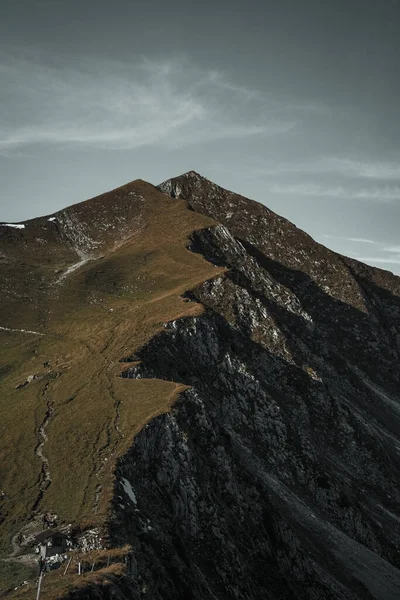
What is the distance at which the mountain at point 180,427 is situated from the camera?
3938 cm

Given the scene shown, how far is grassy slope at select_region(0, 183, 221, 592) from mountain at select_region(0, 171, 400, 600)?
0.27 metres

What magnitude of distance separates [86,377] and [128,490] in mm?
26855

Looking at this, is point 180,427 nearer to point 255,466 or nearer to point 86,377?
point 86,377

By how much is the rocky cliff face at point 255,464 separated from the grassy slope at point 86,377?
3.04 metres

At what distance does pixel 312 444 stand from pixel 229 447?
3418 cm

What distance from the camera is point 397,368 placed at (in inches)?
6614

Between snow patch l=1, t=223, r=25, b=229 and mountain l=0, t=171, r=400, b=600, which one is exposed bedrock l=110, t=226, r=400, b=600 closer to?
mountain l=0, t=171, r=400, b=600

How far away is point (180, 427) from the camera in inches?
2109

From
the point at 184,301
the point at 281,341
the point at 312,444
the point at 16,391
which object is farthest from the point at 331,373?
the point at 16,391

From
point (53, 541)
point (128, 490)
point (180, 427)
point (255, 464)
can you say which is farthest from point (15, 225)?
point (53, 541)

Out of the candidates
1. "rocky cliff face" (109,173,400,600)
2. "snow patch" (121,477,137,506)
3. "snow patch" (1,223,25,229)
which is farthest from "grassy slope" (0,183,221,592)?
"snow patch" (1,223,25,229)

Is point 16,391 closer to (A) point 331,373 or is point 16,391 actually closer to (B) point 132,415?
(B) point 132,415

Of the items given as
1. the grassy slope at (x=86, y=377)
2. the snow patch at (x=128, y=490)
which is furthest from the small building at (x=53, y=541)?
the snow patch at (x=128, y=490)

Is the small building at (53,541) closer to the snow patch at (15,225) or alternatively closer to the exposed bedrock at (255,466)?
the exposed bedrock at (255,466)
